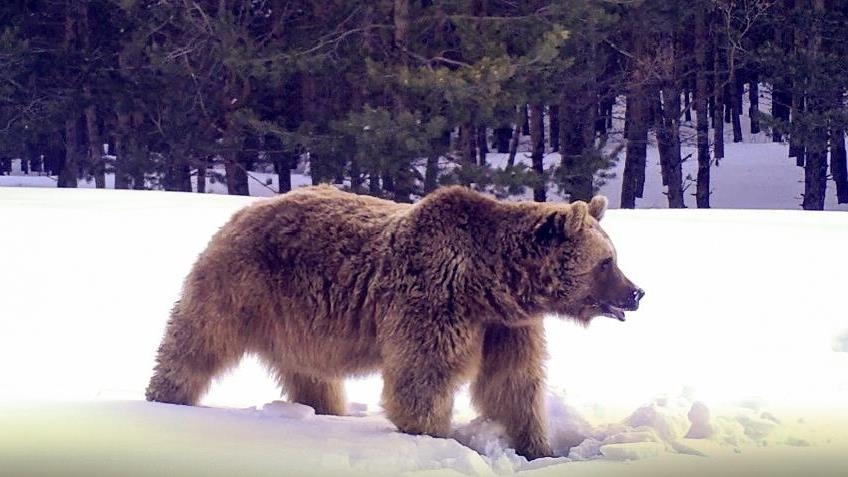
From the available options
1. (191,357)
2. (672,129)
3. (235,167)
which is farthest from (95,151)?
(191,357)

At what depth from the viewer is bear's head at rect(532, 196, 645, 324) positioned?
191 inches

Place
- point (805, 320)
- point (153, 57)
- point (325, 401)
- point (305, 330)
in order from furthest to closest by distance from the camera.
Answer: point (153, 57), point (805, 320), point (325, 401), point (305, 330)

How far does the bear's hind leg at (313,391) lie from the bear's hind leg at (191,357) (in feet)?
1.35

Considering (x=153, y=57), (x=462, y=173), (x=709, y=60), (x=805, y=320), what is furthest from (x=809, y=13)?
(x=805, y=320)

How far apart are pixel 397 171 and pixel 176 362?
13.6m

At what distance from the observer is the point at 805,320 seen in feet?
25.4

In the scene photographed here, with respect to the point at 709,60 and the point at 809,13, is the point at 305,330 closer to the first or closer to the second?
the point at 809,13

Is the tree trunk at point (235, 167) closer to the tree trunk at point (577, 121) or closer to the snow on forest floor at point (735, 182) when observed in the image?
the tree trunk at point (577, 121)

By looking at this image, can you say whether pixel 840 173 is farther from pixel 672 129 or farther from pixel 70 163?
pixel 70 163

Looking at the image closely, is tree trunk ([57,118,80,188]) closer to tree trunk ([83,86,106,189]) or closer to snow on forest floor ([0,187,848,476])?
tree trunk ([83,86,106,189])

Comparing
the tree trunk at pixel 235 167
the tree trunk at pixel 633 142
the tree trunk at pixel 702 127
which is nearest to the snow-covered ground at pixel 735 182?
the tree trunk at pixel 702 127

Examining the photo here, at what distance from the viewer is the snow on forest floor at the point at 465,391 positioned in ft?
13.9

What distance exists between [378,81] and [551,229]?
45.0ft

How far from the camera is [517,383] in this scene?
16.4 ft
